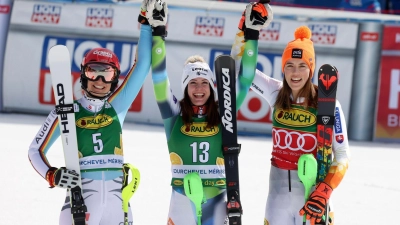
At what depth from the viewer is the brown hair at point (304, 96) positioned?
15.3 ft

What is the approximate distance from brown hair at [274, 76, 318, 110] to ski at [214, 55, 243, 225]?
1.19 ft

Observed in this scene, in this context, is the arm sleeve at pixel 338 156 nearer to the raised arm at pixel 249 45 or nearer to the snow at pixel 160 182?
the raised arm at pixel 249 45

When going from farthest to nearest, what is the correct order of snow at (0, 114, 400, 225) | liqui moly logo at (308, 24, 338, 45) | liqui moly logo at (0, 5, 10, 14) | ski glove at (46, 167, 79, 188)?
liqui moly logo at (0, 5, 10, 14)
liqui moly logo at (308, 24, 338, 45)
snow at (0, 114, 400, 225)
ski glove at (46, 167, 79, 188)

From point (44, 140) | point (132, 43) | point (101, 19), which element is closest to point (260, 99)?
point (132, 43)

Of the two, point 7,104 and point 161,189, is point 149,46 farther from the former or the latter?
point 7,104

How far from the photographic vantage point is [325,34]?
10641 mm

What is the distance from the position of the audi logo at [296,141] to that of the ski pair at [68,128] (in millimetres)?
984

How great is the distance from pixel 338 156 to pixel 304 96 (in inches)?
17.7

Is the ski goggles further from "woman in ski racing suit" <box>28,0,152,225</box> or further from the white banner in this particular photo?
the white banner

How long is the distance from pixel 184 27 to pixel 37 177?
13.9 ft

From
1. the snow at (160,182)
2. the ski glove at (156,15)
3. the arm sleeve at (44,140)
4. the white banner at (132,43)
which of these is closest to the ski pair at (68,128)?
the arm sleeve at (44,140)

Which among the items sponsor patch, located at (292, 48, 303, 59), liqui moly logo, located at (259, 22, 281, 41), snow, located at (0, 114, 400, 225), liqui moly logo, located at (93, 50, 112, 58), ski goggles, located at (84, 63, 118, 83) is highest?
liqui moly logo, located at (259, 22, 281, 41)

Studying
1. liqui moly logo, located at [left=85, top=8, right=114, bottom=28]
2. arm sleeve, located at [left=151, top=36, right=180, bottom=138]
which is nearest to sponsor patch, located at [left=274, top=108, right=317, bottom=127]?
arm sleeve, located at [left=151, top=36, right=180, bottom=138]

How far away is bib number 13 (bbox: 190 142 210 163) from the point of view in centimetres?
455
